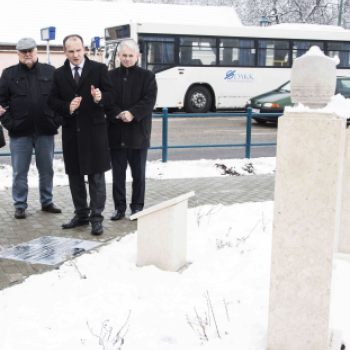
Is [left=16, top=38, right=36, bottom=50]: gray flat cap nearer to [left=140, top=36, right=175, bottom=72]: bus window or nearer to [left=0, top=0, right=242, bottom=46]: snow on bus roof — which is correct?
[left=140, top=36, right=175, bottom=72]: bus window

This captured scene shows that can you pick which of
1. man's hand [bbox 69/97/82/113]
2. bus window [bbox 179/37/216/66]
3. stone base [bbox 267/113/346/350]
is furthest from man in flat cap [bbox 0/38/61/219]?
bus window [bbox 179/37/216/66]

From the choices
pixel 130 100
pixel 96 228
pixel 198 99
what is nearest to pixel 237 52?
pixel 198 99

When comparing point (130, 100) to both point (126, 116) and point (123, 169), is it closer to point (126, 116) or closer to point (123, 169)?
point (126, 116)

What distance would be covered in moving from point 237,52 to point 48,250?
16.4m

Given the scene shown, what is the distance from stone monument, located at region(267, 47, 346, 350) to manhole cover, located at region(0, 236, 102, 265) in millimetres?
2215

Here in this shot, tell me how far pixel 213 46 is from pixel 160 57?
2277 millimetres

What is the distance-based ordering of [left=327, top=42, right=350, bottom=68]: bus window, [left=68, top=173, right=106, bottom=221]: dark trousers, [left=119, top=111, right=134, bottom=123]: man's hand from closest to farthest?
[left=68, top=173, right=106, bottom=221]: dark trousers < [left=119, top=111, right=134, bottom=123]: man's hand < [left=327, top=42, right=350, bottom=68]: bus window

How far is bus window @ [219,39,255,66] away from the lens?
19250 mm

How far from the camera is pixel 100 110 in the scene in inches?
203

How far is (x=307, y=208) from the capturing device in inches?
97.7

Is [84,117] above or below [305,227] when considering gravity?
above

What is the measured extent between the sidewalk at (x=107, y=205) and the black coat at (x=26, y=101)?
3.29 ft

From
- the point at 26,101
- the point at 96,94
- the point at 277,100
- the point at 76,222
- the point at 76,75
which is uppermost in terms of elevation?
the point at 76,75

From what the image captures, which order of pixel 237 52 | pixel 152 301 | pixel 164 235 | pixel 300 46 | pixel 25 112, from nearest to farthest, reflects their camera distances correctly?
pixel 152 301, pixel 164 235, pixel 25 112, pixel 237 52, pixel 300 46
